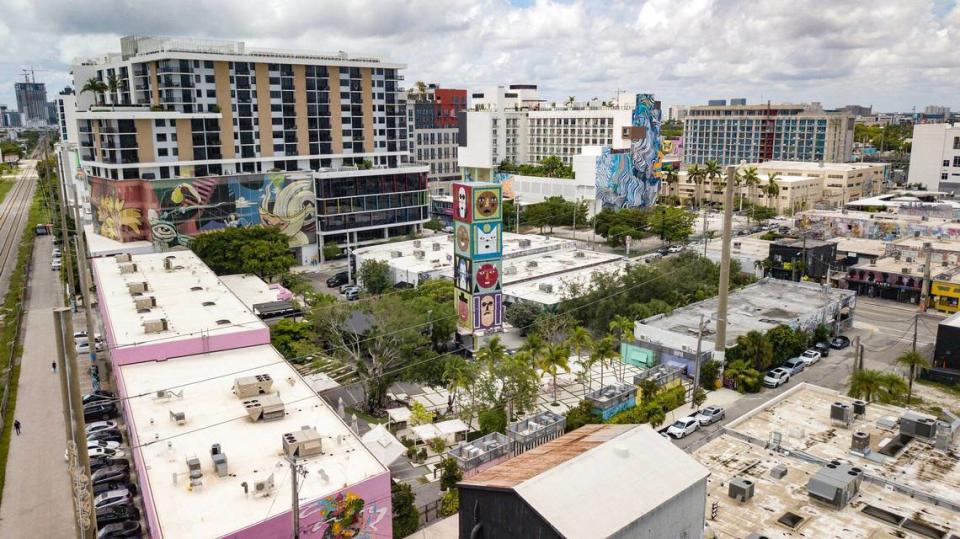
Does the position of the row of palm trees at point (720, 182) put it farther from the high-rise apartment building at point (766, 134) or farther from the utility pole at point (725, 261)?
the utility pole at point (725, 261)

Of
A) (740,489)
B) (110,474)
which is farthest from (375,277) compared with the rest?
(740,489)

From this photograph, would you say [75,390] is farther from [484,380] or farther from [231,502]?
[484,380]

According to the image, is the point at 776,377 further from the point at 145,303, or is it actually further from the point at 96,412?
the point at 96,412

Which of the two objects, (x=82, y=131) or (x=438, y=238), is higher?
(x=82, y=131)

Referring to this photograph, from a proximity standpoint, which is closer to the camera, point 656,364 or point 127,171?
point 656,364

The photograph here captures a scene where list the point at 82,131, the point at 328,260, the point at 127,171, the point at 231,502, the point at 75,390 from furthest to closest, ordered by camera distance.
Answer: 1. the point at 328,260
2. the point at 82,131
3. the point at 127,171
4. the point at 231,502
5. the point at 75,390

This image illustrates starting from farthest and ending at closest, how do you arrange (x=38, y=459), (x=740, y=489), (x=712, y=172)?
(x=712, y=172), (x=38, y=459), (x=740, y=489)

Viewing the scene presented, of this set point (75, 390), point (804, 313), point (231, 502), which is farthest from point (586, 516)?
point (804, 313)

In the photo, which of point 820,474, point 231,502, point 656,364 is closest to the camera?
point 231,502
